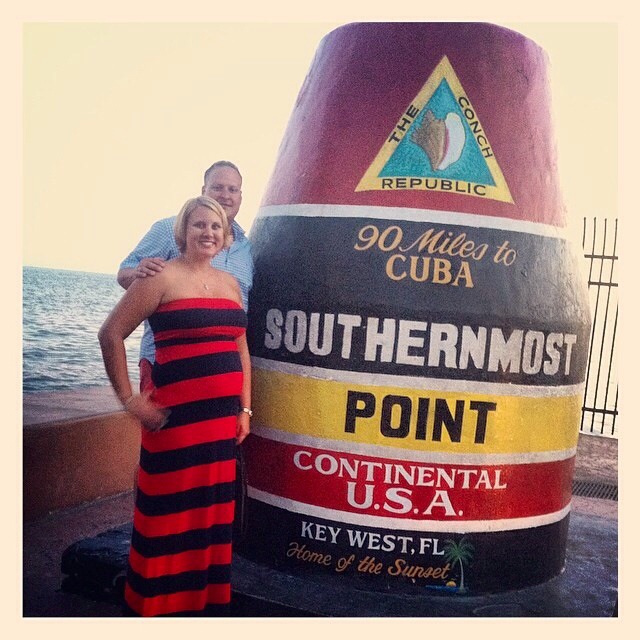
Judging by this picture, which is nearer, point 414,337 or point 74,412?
point 414,337

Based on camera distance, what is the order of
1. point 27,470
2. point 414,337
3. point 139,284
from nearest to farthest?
1. point 139,284
2. point 414,337
3. point 27,470

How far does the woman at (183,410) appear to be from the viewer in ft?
10.8

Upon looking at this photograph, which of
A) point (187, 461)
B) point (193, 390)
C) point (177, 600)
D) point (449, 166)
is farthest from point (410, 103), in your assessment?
point (177, 600)

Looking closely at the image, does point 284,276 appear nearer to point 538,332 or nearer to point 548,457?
point 538,332

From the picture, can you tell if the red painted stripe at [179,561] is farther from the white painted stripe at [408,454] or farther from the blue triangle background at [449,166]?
the blue triangle background at [449,166]

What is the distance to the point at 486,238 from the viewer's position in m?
3.81

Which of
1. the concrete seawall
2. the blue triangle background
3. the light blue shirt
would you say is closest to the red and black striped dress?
the light blue shirt

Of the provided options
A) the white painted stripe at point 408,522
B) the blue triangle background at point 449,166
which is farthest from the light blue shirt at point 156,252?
the white painted stripe at point 408,522

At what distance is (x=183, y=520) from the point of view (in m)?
3.36

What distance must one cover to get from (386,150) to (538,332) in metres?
1.18

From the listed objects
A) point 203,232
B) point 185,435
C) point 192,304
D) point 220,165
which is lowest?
point 185,435

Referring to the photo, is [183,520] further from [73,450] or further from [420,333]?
[73,450]

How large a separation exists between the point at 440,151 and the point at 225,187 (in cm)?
108

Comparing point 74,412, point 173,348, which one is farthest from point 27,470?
point 173,348
